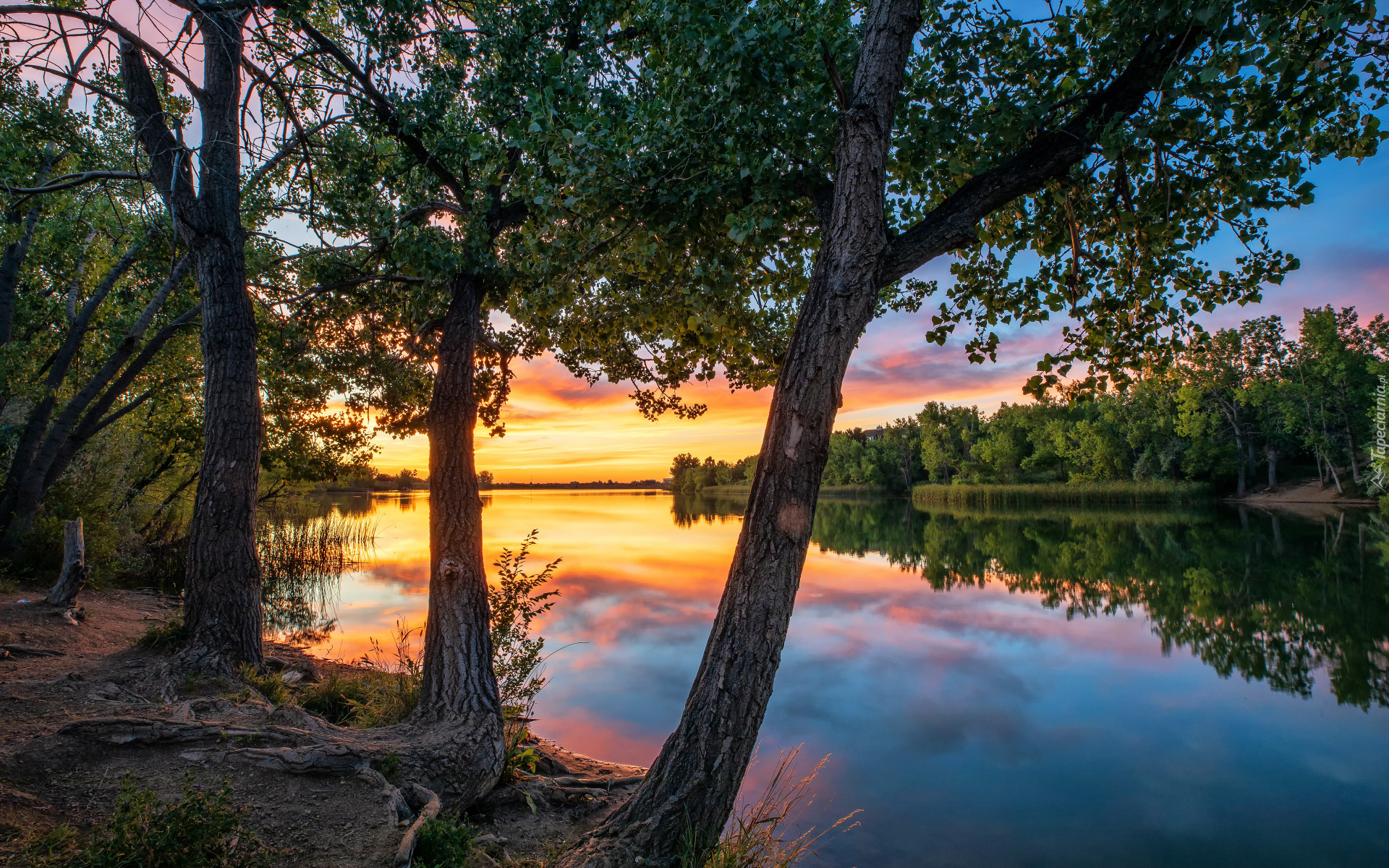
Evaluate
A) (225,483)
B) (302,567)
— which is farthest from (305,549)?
(225,483)

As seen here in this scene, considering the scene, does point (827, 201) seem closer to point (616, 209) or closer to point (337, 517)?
point (616, 209)

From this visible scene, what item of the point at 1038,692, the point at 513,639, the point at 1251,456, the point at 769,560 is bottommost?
the point at 1038,692

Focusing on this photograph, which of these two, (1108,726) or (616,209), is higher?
(616,209)

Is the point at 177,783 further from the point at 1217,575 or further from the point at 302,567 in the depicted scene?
the point at 1217,575

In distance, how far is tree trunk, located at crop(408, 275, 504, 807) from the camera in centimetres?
503

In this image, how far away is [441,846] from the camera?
11.3ft

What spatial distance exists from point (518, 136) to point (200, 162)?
4.16 m

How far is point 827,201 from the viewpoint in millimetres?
4086

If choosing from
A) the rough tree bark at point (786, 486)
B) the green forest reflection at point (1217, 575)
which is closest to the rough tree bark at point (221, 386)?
the rough tree bark at point (786, 486)

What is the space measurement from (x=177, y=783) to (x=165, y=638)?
4173 mm

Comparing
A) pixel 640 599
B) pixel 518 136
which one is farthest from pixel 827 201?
pixel 640 599

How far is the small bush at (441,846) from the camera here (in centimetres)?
336

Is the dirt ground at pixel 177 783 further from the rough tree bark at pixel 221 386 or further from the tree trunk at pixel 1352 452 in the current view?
the tree trunk at pixel 1352 452

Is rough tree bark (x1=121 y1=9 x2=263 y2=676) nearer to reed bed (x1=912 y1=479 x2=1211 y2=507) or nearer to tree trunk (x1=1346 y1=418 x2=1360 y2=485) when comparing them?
reed bed (x1=912 y1=479 x2=1211 y2=507)
